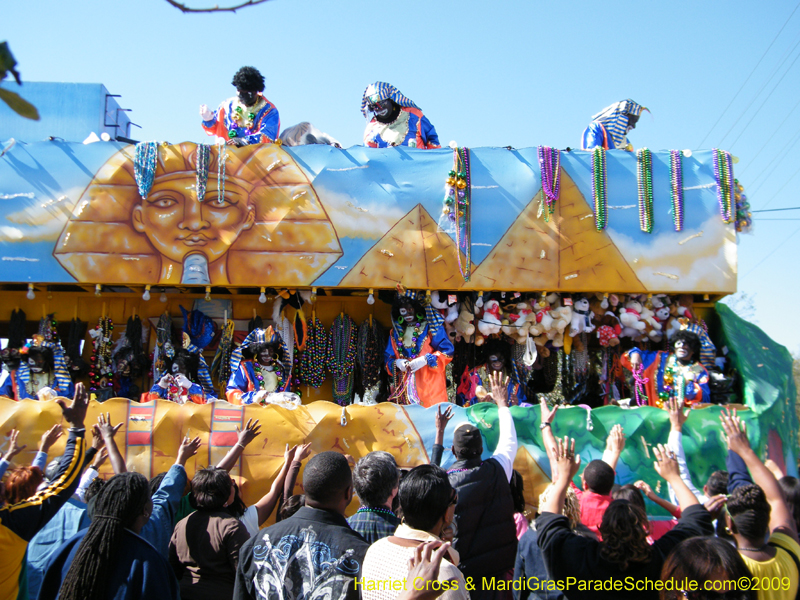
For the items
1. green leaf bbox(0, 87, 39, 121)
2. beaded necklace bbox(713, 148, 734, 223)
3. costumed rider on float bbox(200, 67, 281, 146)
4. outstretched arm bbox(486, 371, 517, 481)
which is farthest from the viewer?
costumed rider on float bbox(200, 67, 281, 146)

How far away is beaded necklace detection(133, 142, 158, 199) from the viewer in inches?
309

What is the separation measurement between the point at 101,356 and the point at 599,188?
20.6 feet

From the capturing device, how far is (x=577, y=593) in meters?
2.66

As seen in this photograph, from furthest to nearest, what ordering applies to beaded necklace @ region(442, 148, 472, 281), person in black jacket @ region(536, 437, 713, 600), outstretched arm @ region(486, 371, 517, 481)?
beaded necklace @ region(442, 148, 472, 281)
outstretched arm @ region(486, 371, 517, 481)
person in black jacket @ region(536, 437, 713, 600)

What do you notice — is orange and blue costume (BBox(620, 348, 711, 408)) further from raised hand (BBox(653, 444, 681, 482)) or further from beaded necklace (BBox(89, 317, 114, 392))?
beaded necklace (BBox(89, 317, 114, 392))

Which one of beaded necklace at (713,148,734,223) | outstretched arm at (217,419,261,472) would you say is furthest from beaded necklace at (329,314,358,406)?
beaded necklace at (713,148,734,223)

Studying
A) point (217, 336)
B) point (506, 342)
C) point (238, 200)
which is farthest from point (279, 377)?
point (506, 342)

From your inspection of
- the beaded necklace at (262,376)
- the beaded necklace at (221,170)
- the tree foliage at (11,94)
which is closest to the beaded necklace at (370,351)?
the beaded necklace at (262,376)

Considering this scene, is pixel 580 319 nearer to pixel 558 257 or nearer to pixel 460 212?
pixel 558 257

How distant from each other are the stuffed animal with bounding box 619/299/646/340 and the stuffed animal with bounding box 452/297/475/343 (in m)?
1.80

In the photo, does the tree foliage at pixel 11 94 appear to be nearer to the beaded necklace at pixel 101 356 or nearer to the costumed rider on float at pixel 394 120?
the beaded necklace at pixel 101 356

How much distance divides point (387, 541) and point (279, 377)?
5.60 m

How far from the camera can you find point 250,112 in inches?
334

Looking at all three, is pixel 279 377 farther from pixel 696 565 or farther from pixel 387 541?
pixel 696 565
